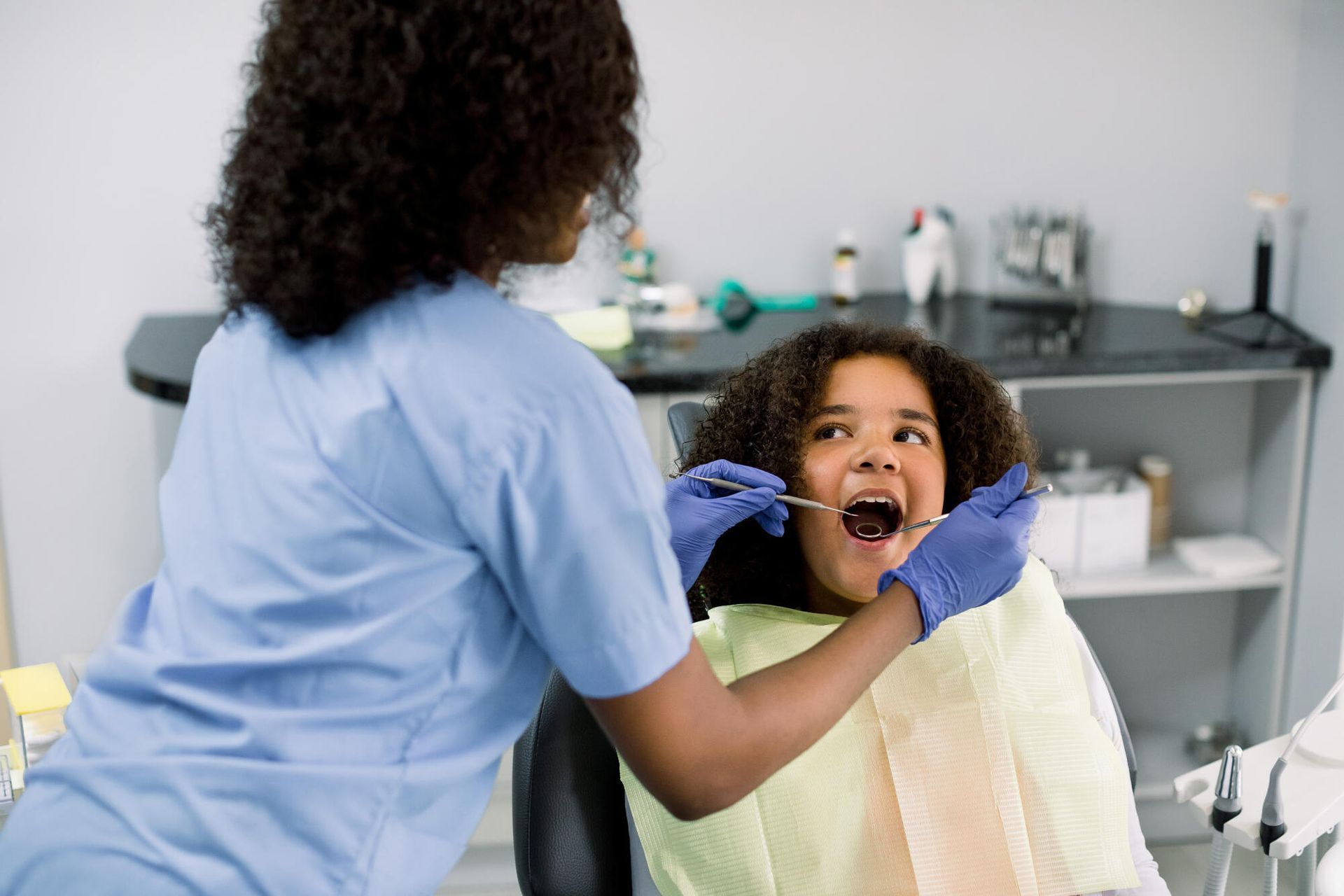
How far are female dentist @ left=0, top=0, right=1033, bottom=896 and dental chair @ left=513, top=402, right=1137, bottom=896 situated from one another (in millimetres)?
392

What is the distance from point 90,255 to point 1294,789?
228 centimetres

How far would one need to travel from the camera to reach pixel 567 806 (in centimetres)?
134

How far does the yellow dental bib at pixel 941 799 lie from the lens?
4.40ft

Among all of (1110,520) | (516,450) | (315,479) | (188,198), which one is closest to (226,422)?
(315,479)

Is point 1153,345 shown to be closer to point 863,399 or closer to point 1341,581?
point 1341,581

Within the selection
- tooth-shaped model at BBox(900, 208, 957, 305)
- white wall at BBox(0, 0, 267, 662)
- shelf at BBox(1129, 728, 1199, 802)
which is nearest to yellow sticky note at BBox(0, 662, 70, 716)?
white wall at BBox(0, 0, 267, 662)

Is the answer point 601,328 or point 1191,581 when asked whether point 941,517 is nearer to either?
point 601,328

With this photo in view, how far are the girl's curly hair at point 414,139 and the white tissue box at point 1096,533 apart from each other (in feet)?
5.85

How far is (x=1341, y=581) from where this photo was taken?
2.42m

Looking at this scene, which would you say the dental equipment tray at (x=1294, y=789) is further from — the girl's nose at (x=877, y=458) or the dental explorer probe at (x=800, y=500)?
the girl's nose at (x=877, y=458)

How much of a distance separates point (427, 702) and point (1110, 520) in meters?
1.91

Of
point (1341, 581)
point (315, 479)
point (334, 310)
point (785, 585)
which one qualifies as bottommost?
point (1341, 581)

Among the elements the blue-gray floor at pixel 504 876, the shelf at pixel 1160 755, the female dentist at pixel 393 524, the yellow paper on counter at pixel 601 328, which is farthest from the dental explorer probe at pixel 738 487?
the shelf at pixel 1160 755

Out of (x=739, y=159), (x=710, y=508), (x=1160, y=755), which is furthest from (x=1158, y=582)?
(x=710, y=508)
